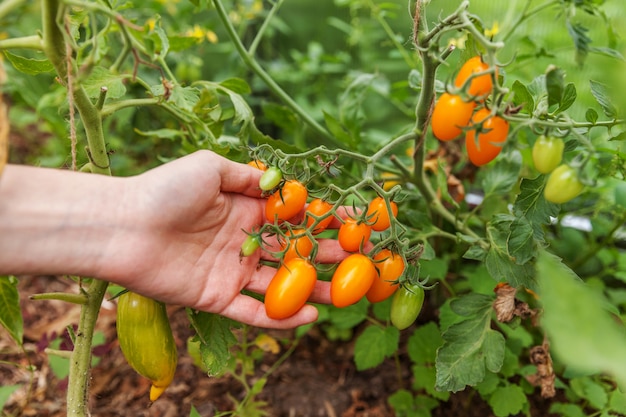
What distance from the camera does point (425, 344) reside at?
5.40ft

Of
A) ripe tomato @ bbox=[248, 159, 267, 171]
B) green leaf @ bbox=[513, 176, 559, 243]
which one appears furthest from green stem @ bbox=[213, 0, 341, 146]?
green leaf @ bbox=[513, 176, 559, 243]

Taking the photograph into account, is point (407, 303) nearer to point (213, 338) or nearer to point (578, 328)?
point (213, 338)

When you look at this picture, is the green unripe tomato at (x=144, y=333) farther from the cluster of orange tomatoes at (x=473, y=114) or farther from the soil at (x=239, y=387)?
the cluster of orange tomatoes at (x=473, y=114)

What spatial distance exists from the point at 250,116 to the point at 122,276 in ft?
1.99

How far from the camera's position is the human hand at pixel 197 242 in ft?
3.72

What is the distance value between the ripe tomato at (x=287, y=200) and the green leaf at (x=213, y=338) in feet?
1.08

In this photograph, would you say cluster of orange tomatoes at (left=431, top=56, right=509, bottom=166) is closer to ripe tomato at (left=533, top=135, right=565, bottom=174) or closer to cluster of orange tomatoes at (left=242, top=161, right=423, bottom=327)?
ripe tomato at (left=533, top=135, right=565, bottom=174)

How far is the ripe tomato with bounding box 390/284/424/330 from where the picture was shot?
1.22 metres

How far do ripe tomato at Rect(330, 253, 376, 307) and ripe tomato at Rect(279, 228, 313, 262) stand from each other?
112 mm

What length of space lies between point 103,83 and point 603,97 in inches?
47.7

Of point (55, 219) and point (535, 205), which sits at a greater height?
point (55, 219)

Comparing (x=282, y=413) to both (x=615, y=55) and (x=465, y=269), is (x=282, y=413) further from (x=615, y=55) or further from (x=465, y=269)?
(x=615, y=55)

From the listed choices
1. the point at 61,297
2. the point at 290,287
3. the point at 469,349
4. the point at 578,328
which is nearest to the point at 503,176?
the point at 469,349

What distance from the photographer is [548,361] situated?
1383 mm
